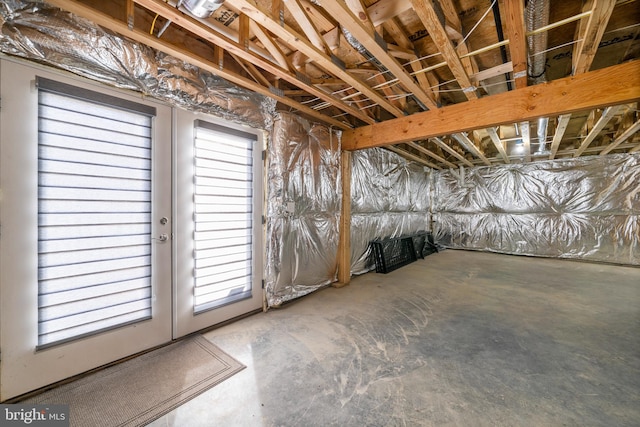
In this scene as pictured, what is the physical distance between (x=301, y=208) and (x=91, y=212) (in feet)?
6.11

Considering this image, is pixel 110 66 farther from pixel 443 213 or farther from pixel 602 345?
pixel 443 213

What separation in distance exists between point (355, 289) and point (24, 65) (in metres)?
3.52

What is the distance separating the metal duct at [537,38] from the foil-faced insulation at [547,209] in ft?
14.4

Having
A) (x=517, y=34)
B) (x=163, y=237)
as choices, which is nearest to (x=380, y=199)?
(x=517, y=34)

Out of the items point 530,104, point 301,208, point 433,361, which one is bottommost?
point 433,361

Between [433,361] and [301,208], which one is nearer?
[433,361]

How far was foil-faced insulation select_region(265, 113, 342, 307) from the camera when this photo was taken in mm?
2635

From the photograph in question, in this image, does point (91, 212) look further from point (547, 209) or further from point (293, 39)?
point (547, 209)

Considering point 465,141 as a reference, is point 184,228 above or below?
below

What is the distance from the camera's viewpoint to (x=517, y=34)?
1.52 meters

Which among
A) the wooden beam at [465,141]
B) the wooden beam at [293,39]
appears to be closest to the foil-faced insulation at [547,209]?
the wooden beam at [465,141]

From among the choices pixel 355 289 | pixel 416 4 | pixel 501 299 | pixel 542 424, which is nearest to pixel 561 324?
pixel 501 299

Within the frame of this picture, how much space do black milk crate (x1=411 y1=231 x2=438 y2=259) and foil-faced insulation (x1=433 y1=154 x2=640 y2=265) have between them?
0.80 meters

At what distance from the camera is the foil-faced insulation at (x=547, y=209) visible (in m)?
4.74
